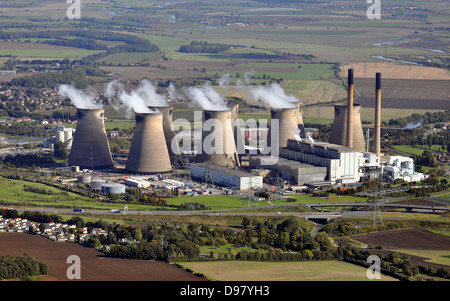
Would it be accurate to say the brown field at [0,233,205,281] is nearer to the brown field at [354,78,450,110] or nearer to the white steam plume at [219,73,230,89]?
the brown field at [354,78,450,110]

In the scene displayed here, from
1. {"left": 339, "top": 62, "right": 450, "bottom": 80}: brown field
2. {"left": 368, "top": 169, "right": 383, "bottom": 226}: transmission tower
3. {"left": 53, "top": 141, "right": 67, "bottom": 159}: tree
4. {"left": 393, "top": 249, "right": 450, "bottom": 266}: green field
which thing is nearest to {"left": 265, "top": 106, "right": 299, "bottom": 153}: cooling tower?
{"left": 368, "top": 169, "right": 383, "bottom": 226}: transmission tower

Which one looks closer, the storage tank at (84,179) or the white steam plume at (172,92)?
the storage tank at (84,179)

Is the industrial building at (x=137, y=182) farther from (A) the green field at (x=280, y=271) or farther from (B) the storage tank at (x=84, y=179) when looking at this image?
(A) the green field at (x=280, y=271)

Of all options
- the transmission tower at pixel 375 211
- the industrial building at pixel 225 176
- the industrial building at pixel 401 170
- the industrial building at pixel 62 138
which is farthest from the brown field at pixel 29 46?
the transmission tower at pixel 375 211

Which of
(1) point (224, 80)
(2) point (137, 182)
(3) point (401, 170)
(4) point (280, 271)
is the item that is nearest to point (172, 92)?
(1) point (224, 80)
